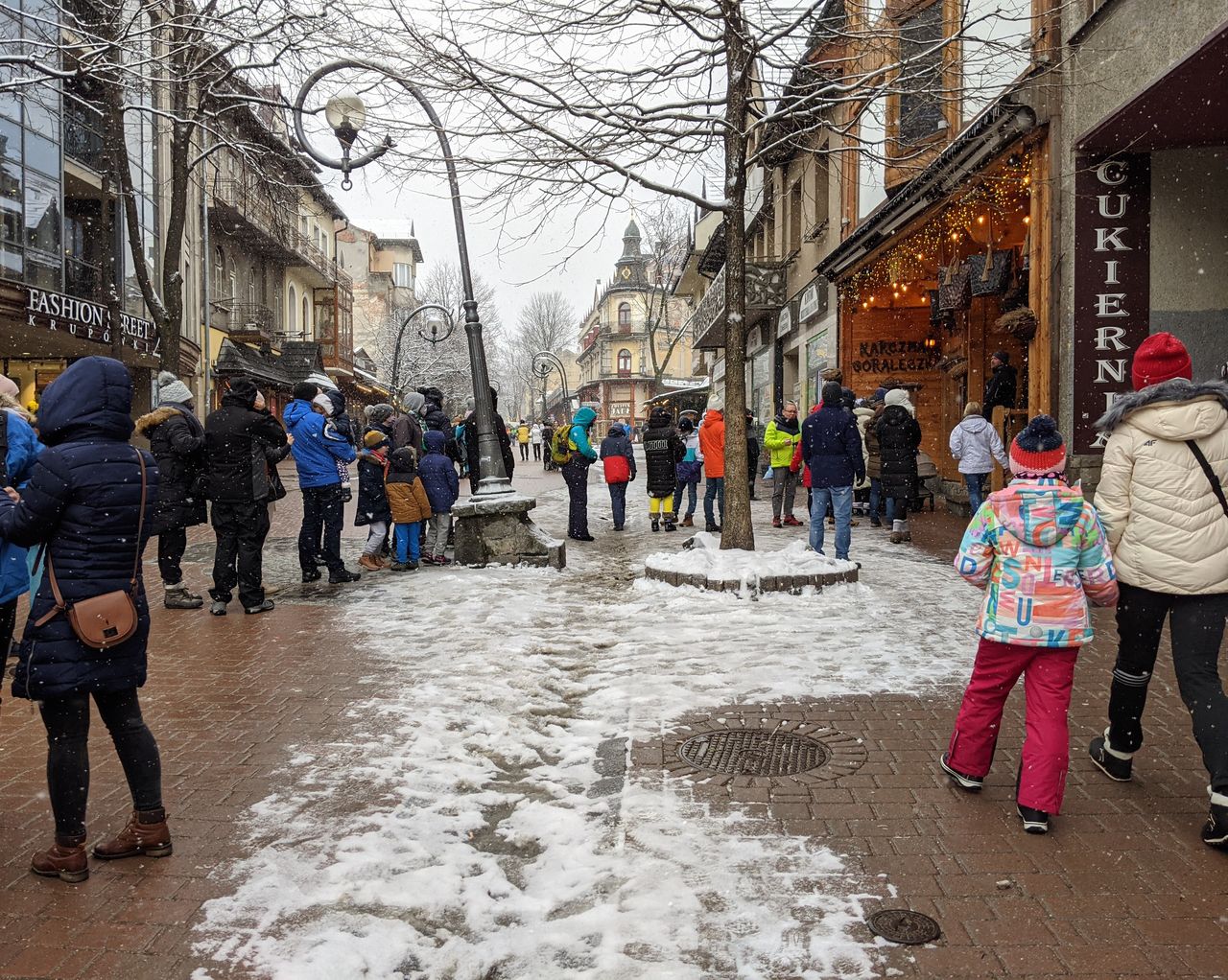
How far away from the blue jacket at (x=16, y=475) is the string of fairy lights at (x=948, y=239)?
398 inches

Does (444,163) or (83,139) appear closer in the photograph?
(444,163)

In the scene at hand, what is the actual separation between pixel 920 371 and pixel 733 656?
1455 cm

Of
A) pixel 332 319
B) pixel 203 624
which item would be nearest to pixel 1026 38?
pixel 203 624

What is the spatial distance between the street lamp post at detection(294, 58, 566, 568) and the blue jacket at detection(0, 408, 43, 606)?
5.47m

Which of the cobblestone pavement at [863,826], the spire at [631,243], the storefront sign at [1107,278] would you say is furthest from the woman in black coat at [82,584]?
the spire at [631,243]

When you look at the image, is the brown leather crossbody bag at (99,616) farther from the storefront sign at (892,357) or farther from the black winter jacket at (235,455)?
the storefront sign at (892,357)

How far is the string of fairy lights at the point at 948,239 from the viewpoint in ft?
40.8

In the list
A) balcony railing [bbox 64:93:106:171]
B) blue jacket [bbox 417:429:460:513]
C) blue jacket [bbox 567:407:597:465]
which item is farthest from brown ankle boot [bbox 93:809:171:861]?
balcony railing [bbox 64:93:106:171]

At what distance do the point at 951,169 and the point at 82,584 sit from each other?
39.0ft

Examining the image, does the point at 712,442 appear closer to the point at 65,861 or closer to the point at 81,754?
the point at 81,754

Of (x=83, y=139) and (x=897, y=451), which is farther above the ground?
(x=83, y=139)

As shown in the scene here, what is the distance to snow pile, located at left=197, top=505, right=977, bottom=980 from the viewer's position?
9.65 ft

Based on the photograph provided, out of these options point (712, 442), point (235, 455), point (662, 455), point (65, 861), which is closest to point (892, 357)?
point (712, 442)

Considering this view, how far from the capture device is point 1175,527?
385cm
